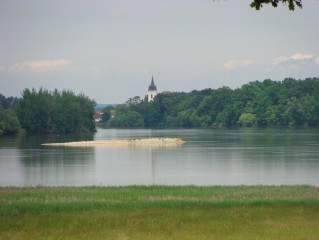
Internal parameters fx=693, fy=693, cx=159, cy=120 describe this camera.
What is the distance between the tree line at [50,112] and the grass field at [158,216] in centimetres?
9778

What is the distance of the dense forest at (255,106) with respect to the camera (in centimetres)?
14638

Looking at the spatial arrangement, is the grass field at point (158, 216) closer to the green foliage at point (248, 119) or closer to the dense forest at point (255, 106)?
the dense forest at point (255, 106)

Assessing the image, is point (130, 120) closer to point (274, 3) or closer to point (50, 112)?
point (50, 112)

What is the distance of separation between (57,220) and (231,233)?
12.8 ft

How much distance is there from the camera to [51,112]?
4710 inches

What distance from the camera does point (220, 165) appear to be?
43.3 m

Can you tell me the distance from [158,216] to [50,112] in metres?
106

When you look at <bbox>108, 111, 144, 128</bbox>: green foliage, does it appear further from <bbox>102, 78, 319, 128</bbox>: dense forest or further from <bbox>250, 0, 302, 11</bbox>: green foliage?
<bbox>250, 0, 302, 11</bbox>: green foliage

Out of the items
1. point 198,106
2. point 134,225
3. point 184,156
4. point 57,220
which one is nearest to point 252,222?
point 134,225

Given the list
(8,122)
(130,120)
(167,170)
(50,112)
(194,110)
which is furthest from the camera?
(130,120)

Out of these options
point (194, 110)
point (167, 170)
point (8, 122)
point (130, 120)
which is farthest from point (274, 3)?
point (130, 120)

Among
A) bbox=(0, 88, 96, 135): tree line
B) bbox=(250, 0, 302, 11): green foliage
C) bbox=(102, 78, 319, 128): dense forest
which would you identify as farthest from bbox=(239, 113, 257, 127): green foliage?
bbox=(250, 0, 302, 11): green foliage

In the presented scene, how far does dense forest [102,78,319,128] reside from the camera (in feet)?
480

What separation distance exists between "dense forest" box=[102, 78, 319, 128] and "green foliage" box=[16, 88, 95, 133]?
45.7 meters
